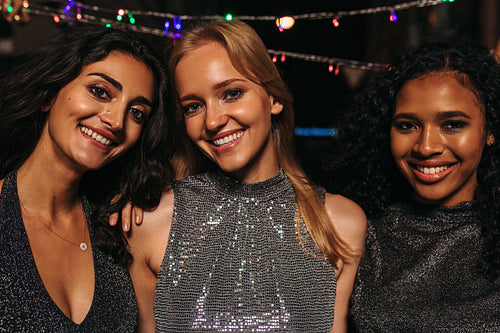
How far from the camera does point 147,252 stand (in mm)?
1720

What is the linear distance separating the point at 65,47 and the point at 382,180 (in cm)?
148

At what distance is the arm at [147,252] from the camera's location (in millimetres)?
1713

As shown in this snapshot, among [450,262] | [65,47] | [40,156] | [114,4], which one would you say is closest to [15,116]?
[40,156]

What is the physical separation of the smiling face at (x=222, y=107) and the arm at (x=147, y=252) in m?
0.34

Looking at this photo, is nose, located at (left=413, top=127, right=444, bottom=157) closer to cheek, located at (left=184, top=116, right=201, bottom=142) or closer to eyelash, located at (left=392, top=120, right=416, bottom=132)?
eyelash, located at (left=392, top=120, right=416, bottom=132)

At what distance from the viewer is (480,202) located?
1712 millimetres

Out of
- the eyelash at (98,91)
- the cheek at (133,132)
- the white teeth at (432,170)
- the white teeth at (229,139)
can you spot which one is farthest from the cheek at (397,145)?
the eyelash at (98,91)

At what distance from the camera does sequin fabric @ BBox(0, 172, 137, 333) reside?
139 centimetres

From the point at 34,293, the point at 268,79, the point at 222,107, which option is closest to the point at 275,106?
the point at 268,79

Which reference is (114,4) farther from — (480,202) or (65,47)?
(480,202)

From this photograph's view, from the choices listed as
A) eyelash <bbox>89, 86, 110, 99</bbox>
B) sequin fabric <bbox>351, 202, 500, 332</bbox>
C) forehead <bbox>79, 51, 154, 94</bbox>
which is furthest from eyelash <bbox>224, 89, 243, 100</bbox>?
sequin fabric <bbox>351, 202, 500, 332</bbox>

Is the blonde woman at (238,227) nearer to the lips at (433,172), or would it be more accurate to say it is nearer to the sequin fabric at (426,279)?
the sequin fabric at (426,279)

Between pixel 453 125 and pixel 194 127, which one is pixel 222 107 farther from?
pixel 453 125

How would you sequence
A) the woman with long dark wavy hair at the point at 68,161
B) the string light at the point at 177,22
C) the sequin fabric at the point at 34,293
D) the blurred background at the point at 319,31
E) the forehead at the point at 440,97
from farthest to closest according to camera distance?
1. the blurred background at the point at 319,31
2. the string light at the point at 177,22
3. the forehead at the point at 440,97
4. the woman with long dark wavy hair at the point at 68,161
5. the sequin fabric at the point at 34,293
